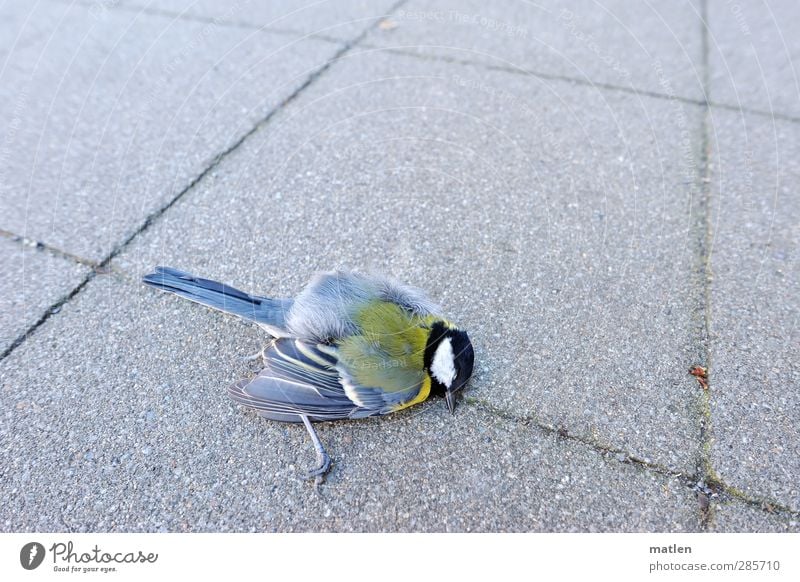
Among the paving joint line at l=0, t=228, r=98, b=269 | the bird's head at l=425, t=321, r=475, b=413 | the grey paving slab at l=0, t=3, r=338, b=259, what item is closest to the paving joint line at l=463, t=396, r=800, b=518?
the bird's head at l=425, t=321, r=475, b=413

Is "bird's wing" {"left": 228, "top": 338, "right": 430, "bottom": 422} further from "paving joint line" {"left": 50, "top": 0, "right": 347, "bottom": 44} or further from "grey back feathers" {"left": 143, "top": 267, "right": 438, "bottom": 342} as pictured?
"paving joint line" {"left": 50, "top": 0, "right": 347, "bottom": 44}

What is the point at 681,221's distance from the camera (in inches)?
147

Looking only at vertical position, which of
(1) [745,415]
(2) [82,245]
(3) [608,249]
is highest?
(2) [82,245]

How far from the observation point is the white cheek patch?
8.59 ft

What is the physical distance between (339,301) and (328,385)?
0.36 metres

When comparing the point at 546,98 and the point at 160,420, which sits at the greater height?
the point at 546,98

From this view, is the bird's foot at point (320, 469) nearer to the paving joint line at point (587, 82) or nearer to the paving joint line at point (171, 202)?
the paving joint line at point (171, 202)

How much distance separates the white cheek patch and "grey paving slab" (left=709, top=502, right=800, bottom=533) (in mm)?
1117

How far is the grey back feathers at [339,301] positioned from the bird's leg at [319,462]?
36 centimetres

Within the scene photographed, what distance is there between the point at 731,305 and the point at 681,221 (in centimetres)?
69

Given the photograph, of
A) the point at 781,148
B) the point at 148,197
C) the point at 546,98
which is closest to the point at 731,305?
the point at 781,148

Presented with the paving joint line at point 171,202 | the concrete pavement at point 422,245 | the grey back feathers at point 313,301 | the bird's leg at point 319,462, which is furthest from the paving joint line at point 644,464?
the paving joint line at point 171,202

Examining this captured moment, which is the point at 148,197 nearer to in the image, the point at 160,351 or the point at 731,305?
the point at 160,351

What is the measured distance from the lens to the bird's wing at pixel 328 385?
8.41 ft
